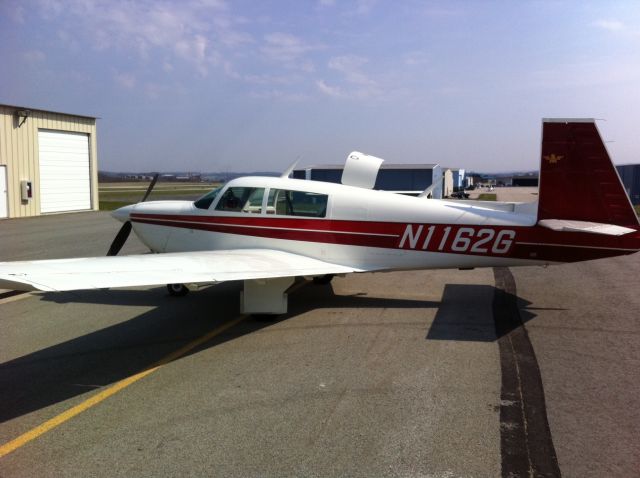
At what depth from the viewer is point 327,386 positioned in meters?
4.94

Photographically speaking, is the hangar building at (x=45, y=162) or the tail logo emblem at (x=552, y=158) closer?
the tail logo emblem at (x=552, y=158)

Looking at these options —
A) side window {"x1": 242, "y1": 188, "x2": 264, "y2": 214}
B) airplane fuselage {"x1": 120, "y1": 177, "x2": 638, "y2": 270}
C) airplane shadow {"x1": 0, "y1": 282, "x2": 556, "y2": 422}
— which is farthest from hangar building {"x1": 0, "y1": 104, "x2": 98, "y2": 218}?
side window {"x1": 242, "y1": 188, "x2": 264, "y2": 214}

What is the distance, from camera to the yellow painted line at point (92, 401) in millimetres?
3936

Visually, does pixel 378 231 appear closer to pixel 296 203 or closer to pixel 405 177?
pixel 296 203

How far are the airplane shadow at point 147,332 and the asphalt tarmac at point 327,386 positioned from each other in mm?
32

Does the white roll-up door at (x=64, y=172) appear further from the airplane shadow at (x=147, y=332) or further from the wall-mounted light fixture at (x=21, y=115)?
the airplane shadow at (x=147, y=332)

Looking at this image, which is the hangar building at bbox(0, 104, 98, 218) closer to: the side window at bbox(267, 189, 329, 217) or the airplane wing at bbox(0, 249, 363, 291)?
the side window at bbox(267, 189, 329, 217)

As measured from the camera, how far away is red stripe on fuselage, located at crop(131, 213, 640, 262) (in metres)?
7.05

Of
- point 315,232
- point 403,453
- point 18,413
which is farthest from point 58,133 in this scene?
point 403,453

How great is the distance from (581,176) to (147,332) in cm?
607

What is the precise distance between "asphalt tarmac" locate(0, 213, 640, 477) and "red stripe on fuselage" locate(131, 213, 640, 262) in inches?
36.9

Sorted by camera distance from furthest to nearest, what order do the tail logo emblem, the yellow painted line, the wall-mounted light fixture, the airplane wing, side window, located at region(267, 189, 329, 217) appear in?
the wall-mounted light fixture → side window, located at region(267, 189, 329, 217) → the tail logo emblem → the airplane wing → the yellow painted line

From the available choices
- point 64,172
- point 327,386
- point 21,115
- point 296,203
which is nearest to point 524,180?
point 64,172

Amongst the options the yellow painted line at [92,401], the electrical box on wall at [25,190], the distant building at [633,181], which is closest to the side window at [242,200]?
the yellow painted line at [92,401]
